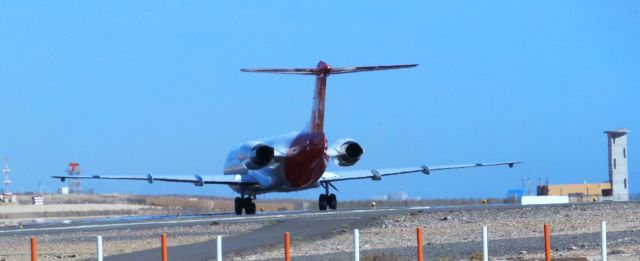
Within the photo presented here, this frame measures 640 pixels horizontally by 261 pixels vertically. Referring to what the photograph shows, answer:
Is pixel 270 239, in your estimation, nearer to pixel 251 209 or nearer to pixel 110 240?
pixel 110 240

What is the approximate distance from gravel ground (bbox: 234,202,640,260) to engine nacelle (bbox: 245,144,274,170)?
12.9 metres

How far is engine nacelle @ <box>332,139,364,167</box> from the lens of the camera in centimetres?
6334

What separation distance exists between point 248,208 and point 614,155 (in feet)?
92.6

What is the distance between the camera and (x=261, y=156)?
6250cm

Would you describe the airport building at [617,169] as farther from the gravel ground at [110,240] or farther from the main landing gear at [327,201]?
the gravel ground at [110,240]

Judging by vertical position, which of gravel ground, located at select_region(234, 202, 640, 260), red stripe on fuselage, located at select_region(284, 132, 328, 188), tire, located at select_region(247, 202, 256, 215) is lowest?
gravel ground, located at select_region(234, 202, 640, 260)

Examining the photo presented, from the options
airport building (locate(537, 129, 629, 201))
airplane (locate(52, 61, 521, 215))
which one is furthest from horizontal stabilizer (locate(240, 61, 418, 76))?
airport building (locate(537, 129, 629, 201))

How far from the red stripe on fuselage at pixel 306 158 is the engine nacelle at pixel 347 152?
167 centimetres

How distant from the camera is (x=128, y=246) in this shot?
118ft

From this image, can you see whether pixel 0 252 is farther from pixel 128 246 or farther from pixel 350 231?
pixel 350 231

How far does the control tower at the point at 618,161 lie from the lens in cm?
8225

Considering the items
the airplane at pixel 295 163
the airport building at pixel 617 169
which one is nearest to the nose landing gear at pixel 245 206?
the airplane at pixel 295 163

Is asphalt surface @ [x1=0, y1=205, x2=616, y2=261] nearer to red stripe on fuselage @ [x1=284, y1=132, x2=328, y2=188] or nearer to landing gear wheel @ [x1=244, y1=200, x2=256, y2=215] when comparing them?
red stripe on fuselage @ [x1=284, y1=132, x2=328, y2=188]

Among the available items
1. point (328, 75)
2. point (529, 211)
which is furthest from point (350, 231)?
point (328, 75)
